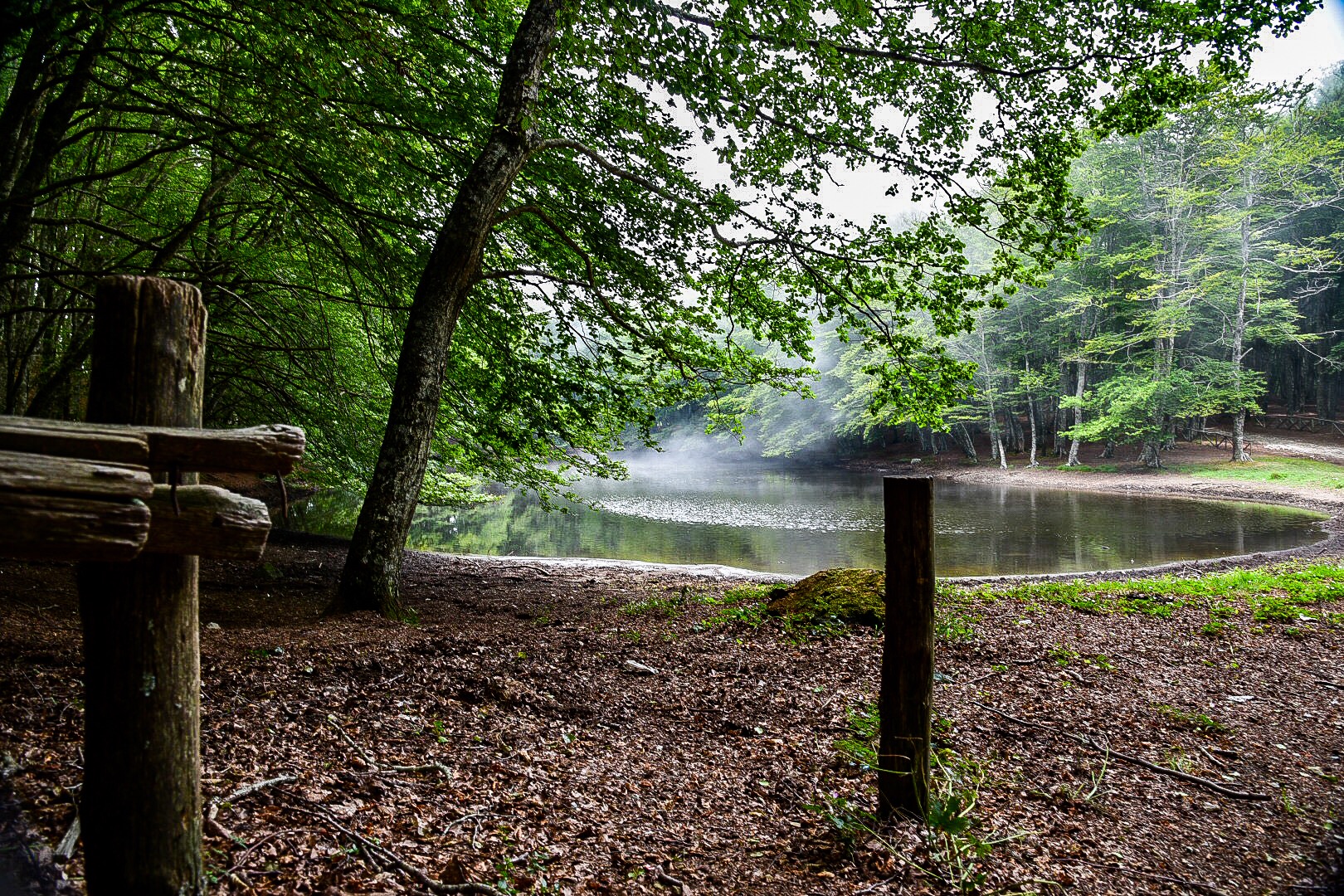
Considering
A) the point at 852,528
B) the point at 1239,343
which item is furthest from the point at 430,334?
the point at 1239,343

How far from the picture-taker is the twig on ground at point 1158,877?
278 centimetres

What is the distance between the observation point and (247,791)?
2.68 meters

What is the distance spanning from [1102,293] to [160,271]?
35977mm

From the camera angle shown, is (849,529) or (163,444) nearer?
(163,444)

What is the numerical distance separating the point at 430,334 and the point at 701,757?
4261 mm

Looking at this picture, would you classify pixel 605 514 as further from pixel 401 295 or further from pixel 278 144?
pixel 278 144

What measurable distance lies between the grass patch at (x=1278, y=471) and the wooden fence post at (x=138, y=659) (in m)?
31.2

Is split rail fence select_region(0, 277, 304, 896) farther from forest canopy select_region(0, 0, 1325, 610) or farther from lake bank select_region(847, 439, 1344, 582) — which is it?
lake bank select_region(847, 439, 1344, 582)

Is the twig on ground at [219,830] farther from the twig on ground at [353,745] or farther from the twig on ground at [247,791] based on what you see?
the twig on ground at [353,745]

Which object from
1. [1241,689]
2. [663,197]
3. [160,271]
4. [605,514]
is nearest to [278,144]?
[160,271]

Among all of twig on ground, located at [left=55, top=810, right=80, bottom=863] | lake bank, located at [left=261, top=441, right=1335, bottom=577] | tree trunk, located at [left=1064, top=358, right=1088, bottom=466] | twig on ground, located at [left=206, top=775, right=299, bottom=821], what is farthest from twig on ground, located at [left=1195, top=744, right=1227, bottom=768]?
tree trunk, located at [left=1064, top=358, right=1088, bottom=466]

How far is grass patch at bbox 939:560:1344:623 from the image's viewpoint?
727 centimetres

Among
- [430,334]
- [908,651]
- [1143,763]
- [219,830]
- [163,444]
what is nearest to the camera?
[163,444]

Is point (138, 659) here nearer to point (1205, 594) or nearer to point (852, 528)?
point (1205, 594)
